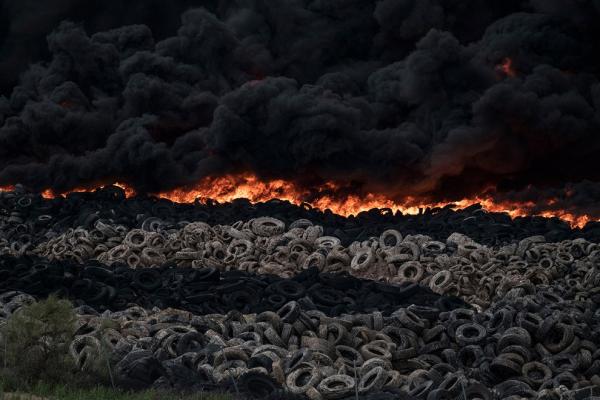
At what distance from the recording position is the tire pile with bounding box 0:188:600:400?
56.8 ft

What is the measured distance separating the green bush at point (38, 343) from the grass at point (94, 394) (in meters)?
0.60

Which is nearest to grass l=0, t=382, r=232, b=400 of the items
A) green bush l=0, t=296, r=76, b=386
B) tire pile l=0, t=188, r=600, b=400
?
green bush l=0, t=296, r=76, b=386

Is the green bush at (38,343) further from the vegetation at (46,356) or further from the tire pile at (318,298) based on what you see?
the tire pile at (318,298)

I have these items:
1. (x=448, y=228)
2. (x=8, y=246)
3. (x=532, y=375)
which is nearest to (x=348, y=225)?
(x=448, y=228)

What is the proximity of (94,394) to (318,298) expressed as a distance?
9628 millimetres

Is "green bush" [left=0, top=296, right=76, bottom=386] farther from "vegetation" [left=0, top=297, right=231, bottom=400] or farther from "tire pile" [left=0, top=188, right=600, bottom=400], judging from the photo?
"tire pile" [left=0, top=188, right=600, bottom=400]

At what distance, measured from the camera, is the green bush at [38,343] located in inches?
614

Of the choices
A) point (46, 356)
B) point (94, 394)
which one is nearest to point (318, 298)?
point (46, 356)

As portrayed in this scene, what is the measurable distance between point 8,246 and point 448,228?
1661 centimetres

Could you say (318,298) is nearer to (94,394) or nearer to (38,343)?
(38,343)

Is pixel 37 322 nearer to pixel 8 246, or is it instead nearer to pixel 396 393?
pixel 396 393

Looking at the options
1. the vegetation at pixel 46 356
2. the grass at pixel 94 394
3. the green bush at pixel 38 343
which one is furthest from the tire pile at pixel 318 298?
the grass at pixel 94 394

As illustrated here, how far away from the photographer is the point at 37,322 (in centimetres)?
1582

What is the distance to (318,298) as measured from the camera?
910 inches
